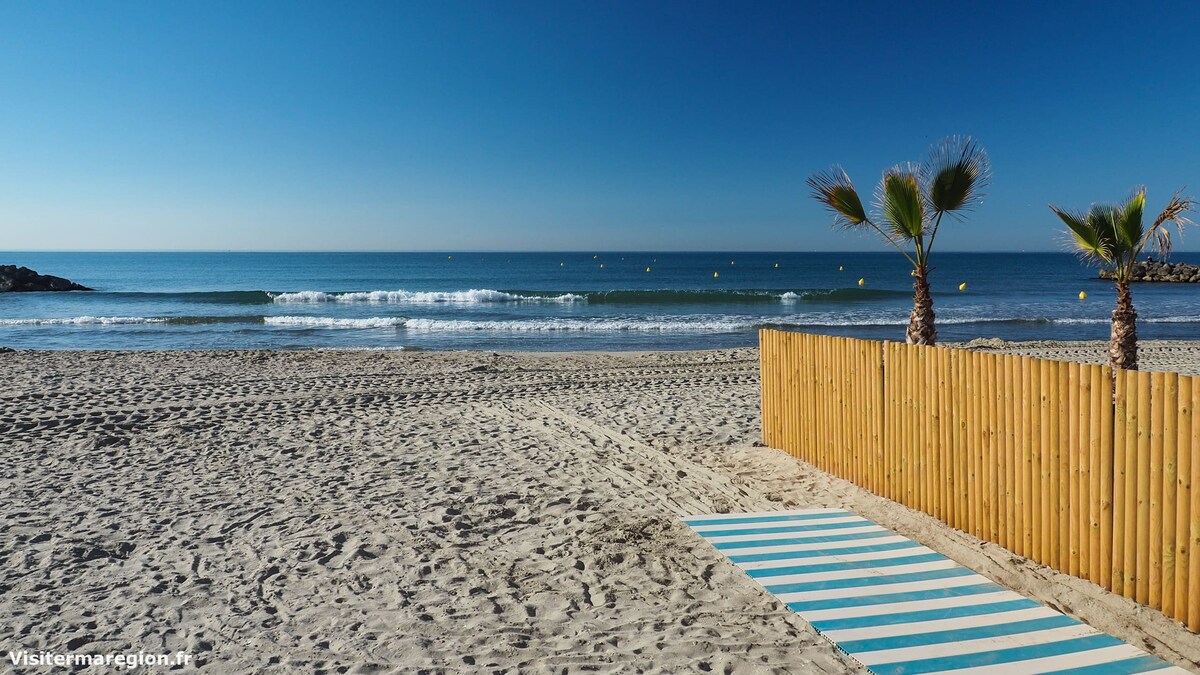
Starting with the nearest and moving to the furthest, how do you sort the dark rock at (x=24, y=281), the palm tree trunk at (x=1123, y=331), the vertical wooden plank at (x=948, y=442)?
the vertical wooden plank at (x=948, y=442), the palm tree trunk at (x=1123, y=331), the dark rock at (x=24, y=281)

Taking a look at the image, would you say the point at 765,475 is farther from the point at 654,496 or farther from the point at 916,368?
the point at 916,368

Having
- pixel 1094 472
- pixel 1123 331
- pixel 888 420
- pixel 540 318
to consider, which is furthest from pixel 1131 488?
pixel 540 318

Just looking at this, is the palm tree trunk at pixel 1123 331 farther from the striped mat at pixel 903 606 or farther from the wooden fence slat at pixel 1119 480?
the wooden fence slat at pixel 1119 480

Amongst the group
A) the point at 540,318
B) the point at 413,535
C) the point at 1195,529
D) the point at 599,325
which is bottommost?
the point at 413,535

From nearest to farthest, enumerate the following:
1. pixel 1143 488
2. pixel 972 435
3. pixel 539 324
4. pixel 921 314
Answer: pixel 1143 488, pixel 972 435, pixel 921 314, pixel 539 324

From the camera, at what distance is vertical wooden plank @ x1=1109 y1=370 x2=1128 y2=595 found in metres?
4.12

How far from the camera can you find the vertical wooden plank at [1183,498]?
377cm

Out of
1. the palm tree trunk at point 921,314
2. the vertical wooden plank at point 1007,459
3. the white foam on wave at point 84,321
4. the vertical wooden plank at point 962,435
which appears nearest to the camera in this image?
the vertical wooden plank at point 1007,459

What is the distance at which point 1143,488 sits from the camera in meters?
4.06

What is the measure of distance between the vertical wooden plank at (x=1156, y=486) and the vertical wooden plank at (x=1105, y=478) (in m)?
0.25

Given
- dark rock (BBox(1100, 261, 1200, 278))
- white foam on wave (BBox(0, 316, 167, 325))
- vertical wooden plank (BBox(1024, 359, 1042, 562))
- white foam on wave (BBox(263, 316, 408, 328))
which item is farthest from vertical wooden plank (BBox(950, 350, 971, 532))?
dark rock (BBox(1100, 261, 1200, 278))

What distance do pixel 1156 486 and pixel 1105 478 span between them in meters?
0.30

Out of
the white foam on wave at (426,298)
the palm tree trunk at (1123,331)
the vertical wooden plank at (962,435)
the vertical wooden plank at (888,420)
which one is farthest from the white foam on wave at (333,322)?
the vertical wooden plank at (962,435)

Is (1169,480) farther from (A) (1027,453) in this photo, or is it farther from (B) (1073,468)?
(A) (1027,453)
